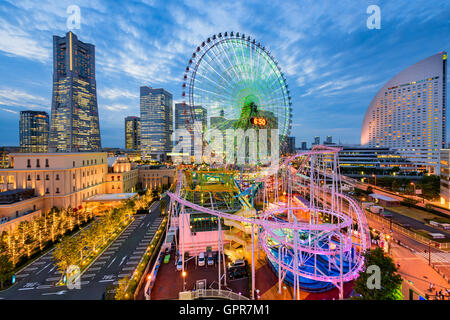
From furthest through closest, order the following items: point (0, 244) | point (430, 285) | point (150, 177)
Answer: point (150, 177) < point (0, 244) < point (430, 285)

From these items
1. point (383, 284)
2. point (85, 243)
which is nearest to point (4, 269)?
point (85, 243)

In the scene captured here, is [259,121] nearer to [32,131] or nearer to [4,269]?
[4,269]

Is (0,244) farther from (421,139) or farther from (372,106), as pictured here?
(372,106)

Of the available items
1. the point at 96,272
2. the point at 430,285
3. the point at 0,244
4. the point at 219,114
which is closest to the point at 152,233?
the point at 96,272

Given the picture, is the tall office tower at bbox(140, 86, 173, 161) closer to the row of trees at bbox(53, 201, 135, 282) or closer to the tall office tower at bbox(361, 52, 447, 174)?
the row of trees at bbox(53, 201, 135, 282)

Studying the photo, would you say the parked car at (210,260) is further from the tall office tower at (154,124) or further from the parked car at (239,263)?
the tall office tower at (154,124)

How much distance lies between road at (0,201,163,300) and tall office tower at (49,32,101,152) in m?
123

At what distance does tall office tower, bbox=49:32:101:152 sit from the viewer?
420 ft

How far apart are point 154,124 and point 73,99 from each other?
6250cm

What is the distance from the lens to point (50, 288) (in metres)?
20.8

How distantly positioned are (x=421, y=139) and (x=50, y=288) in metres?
156

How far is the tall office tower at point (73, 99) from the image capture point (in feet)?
420

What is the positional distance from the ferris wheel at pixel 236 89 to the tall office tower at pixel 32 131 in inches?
6715

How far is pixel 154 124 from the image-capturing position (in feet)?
592
